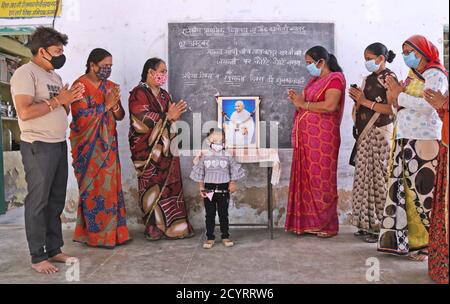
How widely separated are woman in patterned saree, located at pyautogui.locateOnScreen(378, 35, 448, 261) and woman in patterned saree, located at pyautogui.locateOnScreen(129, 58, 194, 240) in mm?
1961

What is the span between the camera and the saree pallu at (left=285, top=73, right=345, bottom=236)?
4.23 metres

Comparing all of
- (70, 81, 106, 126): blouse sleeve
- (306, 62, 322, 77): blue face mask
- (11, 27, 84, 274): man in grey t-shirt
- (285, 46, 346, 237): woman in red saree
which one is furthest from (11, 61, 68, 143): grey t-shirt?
(306, 62, 322, 77): blue face mask

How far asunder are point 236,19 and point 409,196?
2619mm

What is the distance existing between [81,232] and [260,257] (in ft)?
5.63

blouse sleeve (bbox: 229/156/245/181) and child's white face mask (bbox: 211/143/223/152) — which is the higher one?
child's white face mask (bbox: 211/143/223/152)

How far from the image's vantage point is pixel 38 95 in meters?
3.20

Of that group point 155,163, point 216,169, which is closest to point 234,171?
point 216,169

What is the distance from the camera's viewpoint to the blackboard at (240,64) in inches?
186

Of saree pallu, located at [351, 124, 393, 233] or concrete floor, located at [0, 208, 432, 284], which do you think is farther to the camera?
saree pallu, located at [351, 124, 393, 233]

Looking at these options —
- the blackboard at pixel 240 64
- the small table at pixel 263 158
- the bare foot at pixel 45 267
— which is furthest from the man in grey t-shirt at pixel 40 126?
the blackboard at pixel 240 64

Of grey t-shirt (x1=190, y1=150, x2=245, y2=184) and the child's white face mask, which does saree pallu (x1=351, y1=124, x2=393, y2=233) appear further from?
the child's white face mask

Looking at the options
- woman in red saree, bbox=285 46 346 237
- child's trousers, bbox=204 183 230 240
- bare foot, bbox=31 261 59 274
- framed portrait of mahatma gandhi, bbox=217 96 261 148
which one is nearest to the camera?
bare foot, bbox=31 261 59 274

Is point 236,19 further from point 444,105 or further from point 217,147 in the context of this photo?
point 444,105

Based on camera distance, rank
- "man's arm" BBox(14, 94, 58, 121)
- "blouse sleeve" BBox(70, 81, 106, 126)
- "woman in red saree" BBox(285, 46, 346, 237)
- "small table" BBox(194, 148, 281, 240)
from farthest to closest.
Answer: "woman in red saree" BBox(285, 46, 346, 237)
"small table" BBox(194, 148, 281, 240)
"blouse sleeve" BBox(70, 81, 106, 126)
"man's arm" BBox(14, 94, 58, 121)
